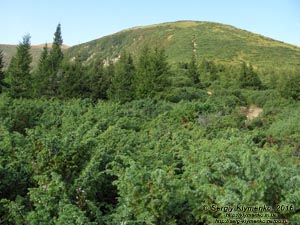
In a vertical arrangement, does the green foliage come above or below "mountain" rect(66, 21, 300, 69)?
below

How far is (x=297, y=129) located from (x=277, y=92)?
16.6 meters

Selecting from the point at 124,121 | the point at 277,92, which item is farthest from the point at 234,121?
the point at 277,92

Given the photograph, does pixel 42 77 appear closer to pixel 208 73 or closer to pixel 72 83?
pixel 72 83

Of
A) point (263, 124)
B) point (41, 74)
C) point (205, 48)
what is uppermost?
point (205, 48)

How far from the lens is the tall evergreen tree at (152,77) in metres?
28.5

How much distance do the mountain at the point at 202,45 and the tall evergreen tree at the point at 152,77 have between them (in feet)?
74.3

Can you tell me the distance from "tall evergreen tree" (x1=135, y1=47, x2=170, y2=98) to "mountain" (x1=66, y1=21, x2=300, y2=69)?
74.3 feet

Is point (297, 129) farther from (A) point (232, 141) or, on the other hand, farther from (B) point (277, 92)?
(B) point (277, 92)

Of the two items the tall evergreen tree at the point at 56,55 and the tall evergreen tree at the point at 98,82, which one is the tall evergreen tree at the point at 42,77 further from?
the tall evergreen tree at the point at 98,82

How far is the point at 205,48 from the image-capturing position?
233 feet

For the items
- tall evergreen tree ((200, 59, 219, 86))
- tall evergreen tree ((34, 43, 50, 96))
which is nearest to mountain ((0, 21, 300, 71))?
tall evergreen tree ((200, 59, 219, 86))

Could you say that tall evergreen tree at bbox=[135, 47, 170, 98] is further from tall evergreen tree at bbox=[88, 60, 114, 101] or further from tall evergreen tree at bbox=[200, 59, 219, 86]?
tall evergreen tree at bbox=[200, 59, 219, 86]

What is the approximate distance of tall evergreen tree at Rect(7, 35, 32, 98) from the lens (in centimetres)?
2788

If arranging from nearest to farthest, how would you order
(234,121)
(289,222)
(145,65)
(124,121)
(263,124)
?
(289,222) → (124,121) → (234,121) → (263,124) → (145,65)
